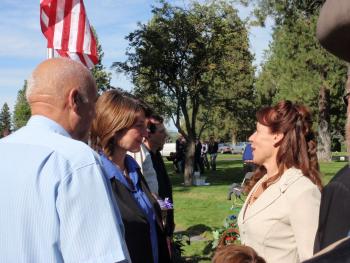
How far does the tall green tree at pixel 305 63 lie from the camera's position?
27547mm

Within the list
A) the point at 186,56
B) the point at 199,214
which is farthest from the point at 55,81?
the point at 186,56

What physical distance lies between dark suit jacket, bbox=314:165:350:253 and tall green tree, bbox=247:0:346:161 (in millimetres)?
25102

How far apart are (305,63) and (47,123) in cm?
3106

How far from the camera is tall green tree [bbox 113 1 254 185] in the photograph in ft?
57.1

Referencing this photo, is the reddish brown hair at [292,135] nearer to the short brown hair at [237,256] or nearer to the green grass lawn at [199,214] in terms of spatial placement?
the short brown hair at [237,256]

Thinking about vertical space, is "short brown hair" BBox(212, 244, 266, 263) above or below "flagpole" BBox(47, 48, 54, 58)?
below

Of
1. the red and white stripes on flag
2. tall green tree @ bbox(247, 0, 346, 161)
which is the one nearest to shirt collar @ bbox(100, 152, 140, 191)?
the red and white stripes on flag

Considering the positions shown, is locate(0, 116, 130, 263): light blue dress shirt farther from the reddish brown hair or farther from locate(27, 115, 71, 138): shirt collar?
the reddish brown hair

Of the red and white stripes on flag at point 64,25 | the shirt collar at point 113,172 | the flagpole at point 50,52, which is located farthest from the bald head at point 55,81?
the red and white stripes on flag at point 64,25

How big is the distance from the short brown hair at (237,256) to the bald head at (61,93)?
971mm

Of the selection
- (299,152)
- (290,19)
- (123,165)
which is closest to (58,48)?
(123,165)

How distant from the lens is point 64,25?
5734 millimetres

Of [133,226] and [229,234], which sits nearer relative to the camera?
[133,226]

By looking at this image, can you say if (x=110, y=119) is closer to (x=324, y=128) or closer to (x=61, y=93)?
(x=61, y=93)
